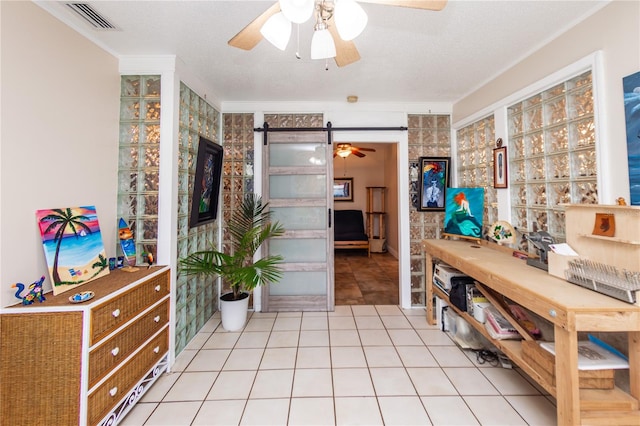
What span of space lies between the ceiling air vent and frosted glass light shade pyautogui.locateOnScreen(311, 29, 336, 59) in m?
1.46

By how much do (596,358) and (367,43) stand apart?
2.43 m

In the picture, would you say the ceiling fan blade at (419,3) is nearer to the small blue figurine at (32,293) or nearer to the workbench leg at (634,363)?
the workbench leg at (634,363)

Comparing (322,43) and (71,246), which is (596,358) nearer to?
(322,43)

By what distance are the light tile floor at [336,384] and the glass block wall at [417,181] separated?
27.2 inches

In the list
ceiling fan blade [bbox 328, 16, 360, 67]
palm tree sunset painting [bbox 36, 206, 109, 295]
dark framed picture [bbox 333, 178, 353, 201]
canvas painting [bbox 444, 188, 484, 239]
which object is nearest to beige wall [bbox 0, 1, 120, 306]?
palm tree sunset painting [bbox 36, 206, 109, 295]

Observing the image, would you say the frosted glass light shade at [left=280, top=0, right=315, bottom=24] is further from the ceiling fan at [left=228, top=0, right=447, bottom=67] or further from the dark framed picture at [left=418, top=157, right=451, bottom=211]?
the dark framed picture at [left=418, top=157, right=451, bottom=211]

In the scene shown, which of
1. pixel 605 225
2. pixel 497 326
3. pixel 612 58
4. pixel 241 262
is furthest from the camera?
pixel 241 262

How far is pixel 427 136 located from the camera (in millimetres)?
3299

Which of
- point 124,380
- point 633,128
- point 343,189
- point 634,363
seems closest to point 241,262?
point 124,380

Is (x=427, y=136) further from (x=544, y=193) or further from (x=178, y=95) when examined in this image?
(x=178, y=95)

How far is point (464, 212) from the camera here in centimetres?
286

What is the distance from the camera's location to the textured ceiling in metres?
1.64

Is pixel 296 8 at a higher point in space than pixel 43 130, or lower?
higher

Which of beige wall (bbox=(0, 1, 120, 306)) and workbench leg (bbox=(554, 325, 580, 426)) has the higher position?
beige wall (bbox=(0, 1, 120, 306))
